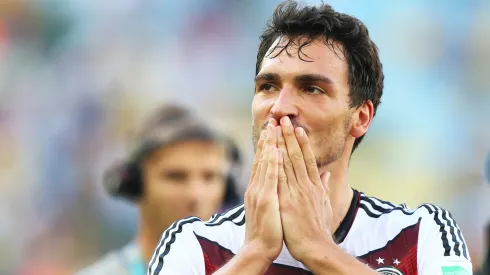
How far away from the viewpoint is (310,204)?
3.26 m

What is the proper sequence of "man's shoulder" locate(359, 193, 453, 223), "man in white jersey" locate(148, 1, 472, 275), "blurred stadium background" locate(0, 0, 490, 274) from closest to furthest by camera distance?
"man in white jersey" locate(148, 1, 472, 275), "man's shoulder" locate(359, 193, 453, 223), "blurred stadium background" locate(0, 0, 490, 274)

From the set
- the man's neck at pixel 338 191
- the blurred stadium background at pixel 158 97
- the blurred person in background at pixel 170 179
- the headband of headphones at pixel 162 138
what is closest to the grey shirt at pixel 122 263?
the blurred person in background at pixel 170 179

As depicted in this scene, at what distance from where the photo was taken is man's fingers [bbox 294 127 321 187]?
330 centimetres

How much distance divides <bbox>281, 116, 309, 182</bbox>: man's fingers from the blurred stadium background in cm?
466

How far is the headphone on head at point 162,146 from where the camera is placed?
7301 millimetres

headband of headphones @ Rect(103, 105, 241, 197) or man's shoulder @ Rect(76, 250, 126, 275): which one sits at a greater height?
headband of headphones @ Rect(103, 105, 241, 197)

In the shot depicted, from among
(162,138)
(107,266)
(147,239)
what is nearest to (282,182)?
(147,239)

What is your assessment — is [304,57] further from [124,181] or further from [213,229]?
[124,181]

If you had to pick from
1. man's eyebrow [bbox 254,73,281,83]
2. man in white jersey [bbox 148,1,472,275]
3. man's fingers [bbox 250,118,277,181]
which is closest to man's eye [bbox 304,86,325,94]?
man in white jersey [bbox 148,1,472,275]

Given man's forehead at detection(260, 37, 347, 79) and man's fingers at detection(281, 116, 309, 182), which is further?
man's forehead at detection(260, 37, 347, 79)

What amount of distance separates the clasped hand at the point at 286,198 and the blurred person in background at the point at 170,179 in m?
3.63

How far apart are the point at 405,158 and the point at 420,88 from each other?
803mm

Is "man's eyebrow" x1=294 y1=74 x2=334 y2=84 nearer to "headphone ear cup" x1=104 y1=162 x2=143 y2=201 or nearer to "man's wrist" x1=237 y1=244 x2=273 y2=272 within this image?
"man's wrist" x1=237 y1=244 x2=273 y2=272

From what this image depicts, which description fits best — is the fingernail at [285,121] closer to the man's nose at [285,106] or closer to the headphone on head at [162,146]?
the man's nose at [285,106]
